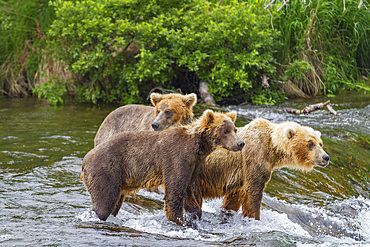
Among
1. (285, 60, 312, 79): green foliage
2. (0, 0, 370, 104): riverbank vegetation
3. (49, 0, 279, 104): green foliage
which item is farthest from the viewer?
(285, 60, 312, 79): green foliage

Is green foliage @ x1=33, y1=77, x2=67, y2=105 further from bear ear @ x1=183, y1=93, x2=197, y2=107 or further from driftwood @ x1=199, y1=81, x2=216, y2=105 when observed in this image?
bear ear @ x1=183, y1=93, x2=197, y2=107

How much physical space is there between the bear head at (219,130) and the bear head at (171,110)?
A: 1069 mm

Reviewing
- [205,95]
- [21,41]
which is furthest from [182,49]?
[21,41]

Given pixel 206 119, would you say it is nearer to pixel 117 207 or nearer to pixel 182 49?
pixel 117 207

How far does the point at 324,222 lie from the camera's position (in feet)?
20.1

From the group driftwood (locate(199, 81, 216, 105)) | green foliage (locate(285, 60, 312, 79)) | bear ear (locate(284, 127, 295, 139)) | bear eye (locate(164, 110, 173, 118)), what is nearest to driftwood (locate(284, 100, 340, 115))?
green foliage (locate(285, 60, 312, 79))

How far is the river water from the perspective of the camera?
4785 mm

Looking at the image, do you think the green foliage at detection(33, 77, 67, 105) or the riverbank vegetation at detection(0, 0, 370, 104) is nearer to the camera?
the riverbank vegetation at detection(0, 0, 370, 104)

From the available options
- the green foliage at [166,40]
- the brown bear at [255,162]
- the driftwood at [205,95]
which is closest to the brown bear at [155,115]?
the brown bear at [255,162]

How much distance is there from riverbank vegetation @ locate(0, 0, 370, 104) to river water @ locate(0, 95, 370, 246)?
276 cm

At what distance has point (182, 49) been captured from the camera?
41.1 ft

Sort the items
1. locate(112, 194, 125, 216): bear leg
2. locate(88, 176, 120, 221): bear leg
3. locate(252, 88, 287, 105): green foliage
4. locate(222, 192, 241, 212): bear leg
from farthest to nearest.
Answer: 1. locate(252, 88, 287, 105): green foliage
2. locate(222, 192, 241, 212): bear leg
3. locate(112, 194, 125, 216): bear leg
4. locate(88, 176, 120, 221): bear leg

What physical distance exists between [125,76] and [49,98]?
2.26 metres

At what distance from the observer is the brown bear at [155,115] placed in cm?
625
